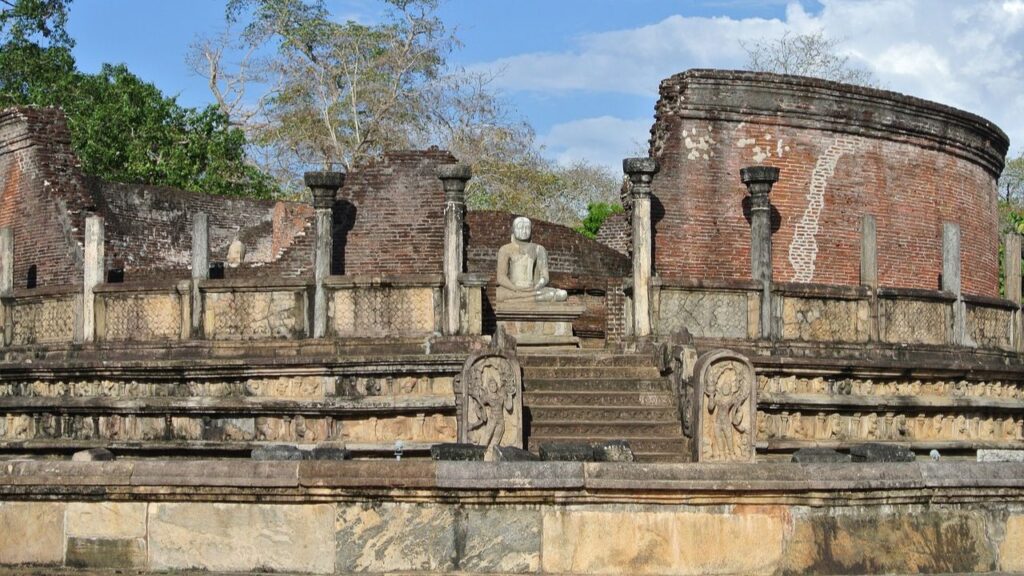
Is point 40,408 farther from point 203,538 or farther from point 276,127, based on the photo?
point 276,127

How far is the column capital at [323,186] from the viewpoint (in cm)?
1750

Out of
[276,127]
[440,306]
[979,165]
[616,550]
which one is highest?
[276,127]

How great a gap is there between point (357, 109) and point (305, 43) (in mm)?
2738

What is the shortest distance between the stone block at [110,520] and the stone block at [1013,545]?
17.6 feet

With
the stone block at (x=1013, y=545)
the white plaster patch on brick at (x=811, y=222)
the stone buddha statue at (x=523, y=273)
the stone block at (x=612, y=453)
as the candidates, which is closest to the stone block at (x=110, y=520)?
the stone block at (x=612, y=453)

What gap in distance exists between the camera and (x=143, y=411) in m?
17.0

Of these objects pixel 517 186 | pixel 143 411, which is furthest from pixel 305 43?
pixel 143 411

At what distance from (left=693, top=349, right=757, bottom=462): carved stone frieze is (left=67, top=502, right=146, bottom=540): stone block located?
21.0 feet

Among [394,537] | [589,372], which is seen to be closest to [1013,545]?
[394,537]

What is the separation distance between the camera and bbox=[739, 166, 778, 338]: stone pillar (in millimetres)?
17016

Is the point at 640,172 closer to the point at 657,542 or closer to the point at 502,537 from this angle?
the point at 657,542

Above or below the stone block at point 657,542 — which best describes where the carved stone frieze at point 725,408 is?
above

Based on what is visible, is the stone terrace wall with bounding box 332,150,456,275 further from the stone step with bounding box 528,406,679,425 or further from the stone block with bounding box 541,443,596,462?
the stone block with bounding box 541,443,596,462

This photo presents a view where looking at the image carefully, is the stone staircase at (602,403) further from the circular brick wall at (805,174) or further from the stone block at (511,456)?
the circular brick wall at (805,174)
